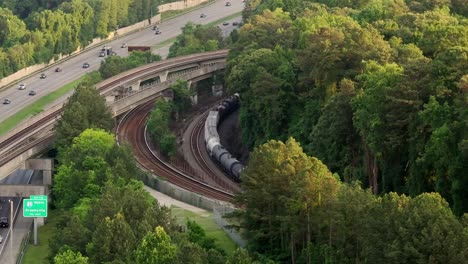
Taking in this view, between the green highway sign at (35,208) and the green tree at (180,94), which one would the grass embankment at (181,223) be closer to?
the green highway sign at (35,208)

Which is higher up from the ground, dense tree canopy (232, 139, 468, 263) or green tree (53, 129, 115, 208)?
dense tree canopy (232, 139, 468, 263)

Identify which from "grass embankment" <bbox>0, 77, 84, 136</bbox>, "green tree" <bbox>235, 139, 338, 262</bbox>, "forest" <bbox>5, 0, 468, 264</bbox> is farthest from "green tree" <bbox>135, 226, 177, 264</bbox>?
"grass embankment" <bbox>0, 77, 84, 136</bbox>

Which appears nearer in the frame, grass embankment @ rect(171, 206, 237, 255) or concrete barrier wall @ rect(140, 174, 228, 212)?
grass embankment @ rect(171, 206, 237, 255)

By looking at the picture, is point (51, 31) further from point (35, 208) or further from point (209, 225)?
point (209, 225)

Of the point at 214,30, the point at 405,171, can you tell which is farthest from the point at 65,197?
the point at 214,30

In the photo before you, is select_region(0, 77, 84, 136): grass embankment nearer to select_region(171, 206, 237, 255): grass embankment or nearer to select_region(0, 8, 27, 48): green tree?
select_region(0, 8, 27, 48): green tree

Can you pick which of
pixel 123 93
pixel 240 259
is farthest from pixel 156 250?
pixel 123 93

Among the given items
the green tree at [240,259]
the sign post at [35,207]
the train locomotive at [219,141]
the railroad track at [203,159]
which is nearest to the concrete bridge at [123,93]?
the railroad track at [203,159]
